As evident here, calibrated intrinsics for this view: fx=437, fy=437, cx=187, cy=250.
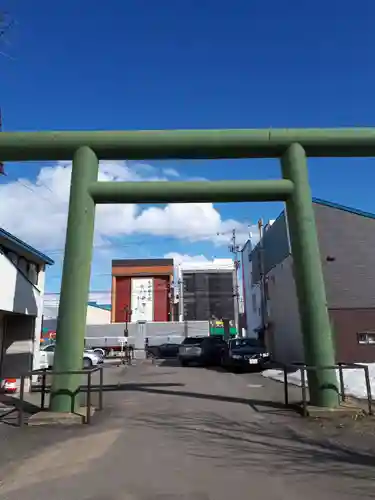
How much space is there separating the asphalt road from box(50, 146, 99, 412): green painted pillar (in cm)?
95

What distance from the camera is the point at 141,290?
74.1 metres

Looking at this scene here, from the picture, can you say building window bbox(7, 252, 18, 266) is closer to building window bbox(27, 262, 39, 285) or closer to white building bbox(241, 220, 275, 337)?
building window bbox(27, 262, 39, 285)

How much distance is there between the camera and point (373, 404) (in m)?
9.99

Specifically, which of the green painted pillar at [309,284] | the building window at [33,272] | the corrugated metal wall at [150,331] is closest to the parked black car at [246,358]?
the building window at [33,272]

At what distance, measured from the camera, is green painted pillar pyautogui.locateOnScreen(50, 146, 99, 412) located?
9000mm

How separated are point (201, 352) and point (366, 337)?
9666 millimetres

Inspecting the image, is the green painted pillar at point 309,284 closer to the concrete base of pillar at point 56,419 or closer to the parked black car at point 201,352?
the concrete base of pillar at point 56,419

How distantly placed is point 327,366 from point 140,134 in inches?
264

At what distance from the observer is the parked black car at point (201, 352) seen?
25.2m

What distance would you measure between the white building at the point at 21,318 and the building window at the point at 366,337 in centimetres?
1306

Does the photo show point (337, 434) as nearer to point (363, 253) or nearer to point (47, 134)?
point (47, 134)

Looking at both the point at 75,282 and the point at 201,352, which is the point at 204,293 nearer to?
the point at 201,352

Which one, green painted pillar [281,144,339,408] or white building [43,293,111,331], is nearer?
green painted pillar [281,144,339,408]

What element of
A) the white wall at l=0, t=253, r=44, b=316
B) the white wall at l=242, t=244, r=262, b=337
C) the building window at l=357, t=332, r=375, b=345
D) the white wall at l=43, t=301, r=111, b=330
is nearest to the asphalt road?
Result: the white wall at l=0, t=253, r=44, b=316
